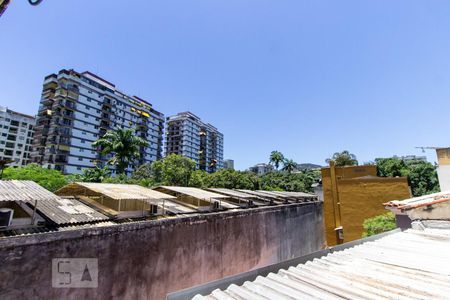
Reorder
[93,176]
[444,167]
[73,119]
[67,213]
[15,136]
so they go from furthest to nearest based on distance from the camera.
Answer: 1. [15,136]
2. [73,119]
3. [93,176]
4. [444,167]
5. [67,213]

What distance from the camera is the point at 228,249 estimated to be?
1254 centimetres

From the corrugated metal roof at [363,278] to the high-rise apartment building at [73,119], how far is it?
61.0 meters

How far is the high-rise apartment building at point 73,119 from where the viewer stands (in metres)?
53.1

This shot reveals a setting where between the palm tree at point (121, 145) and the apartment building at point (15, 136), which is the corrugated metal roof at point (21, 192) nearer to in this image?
the palm tree at point (121, 145)

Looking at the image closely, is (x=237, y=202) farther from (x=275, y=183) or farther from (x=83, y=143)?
(x=83, y=143)

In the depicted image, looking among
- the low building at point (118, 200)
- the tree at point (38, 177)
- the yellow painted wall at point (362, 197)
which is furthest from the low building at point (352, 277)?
the tree at point (38, 177)

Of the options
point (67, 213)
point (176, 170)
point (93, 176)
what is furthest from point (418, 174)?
point (93, 176)

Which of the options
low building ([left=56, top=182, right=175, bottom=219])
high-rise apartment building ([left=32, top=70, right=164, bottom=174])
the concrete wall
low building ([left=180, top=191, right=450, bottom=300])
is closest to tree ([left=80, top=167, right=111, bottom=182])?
low building ([left=56, top=182, right=175, bottom=219])

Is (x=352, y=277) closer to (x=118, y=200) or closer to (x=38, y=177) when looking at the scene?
(x=118, y=200)

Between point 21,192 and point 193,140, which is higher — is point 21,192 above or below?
below

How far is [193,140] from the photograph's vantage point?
93.6 meters

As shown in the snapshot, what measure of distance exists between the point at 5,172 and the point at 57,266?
24.1 meters

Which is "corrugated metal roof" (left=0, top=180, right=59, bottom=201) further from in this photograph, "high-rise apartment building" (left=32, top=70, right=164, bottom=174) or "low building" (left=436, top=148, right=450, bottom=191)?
"high-rise apartment building" (left=32, top=70, right=164, bottom=174)

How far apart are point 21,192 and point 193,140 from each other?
8554 centimetres
